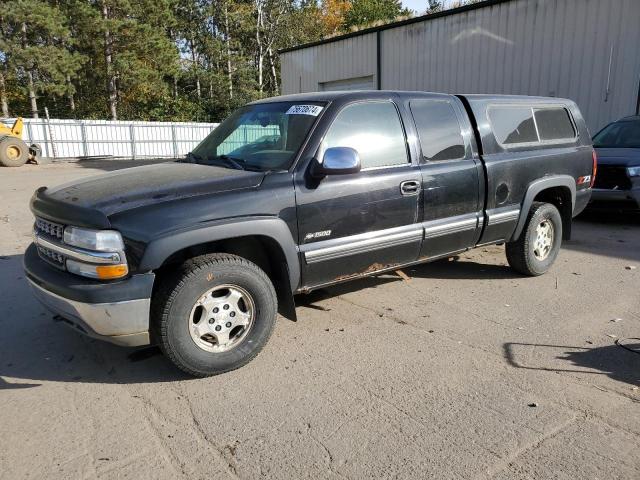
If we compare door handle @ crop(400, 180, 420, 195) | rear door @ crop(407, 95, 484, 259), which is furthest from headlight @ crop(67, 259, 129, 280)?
rear door @ crop(407, 95, 484, 259)

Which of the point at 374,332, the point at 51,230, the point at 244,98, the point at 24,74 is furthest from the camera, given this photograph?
the point at 244,98

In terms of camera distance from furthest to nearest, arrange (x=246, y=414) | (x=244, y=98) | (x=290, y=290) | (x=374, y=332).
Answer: (x=244, y=98) < (x=374, y=332) < (x=290, y=290) < (x=246, y=414)

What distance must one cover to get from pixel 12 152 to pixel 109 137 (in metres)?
8.15

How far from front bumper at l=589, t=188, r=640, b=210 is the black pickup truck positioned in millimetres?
3801

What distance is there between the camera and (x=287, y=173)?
11.8 ft

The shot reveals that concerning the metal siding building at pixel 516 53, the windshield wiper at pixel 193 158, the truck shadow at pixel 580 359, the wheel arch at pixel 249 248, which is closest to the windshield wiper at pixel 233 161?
the windshield wiper at pixel 193 158

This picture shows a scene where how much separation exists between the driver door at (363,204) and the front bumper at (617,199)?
5.60 m

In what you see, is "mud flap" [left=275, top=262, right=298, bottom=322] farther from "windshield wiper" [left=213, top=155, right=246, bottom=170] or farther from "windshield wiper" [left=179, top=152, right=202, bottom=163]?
"windshield wiper" [left=179, top=152, right=202, bottom=163]

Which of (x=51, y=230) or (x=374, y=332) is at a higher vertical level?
(x=51, y=230)

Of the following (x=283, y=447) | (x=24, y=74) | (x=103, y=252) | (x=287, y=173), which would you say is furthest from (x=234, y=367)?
(x=24, y=74)

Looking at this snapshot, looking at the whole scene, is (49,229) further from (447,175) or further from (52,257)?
(447,175)

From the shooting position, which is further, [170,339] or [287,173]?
[287,173]

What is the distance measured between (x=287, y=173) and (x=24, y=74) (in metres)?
34.1

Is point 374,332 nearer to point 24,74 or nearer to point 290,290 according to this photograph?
point 290,290
